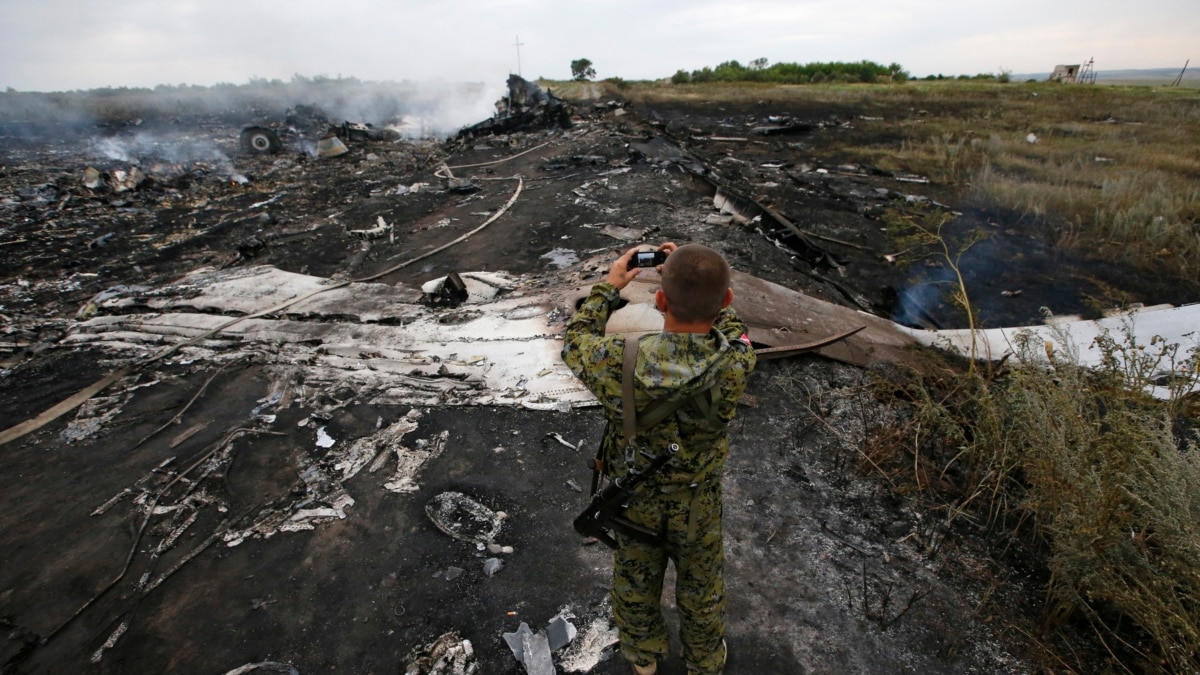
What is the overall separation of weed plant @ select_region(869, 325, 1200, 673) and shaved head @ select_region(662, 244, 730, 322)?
189 cm

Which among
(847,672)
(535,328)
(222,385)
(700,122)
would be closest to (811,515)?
(847,672)

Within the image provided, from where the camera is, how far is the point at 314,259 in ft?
24.9

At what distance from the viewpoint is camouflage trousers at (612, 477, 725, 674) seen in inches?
67.9

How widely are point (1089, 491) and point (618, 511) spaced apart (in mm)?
2121

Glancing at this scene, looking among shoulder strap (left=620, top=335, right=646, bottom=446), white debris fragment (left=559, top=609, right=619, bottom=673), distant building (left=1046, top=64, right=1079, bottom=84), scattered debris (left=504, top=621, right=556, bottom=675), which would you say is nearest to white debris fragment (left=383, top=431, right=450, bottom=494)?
scattered debris (left=504, top=621, right=556, bottom=675)

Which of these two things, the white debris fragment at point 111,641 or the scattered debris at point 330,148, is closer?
the white debris fragment at point 111,641

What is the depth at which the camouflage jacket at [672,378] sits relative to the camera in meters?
1.51

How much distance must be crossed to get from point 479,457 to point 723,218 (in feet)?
17.9

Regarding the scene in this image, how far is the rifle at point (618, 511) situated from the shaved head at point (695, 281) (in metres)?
0.50

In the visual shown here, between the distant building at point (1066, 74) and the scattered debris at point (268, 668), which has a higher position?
the distant building at point (1066, 74)

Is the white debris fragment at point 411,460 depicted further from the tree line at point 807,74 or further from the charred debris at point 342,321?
the tree line at point 807,74

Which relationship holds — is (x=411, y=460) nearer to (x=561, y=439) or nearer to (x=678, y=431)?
(x=561, y=439)

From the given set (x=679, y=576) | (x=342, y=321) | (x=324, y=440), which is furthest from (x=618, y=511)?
(x=342, y=321)

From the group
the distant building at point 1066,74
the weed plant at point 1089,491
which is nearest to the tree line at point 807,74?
the distant building at point 1066,74
